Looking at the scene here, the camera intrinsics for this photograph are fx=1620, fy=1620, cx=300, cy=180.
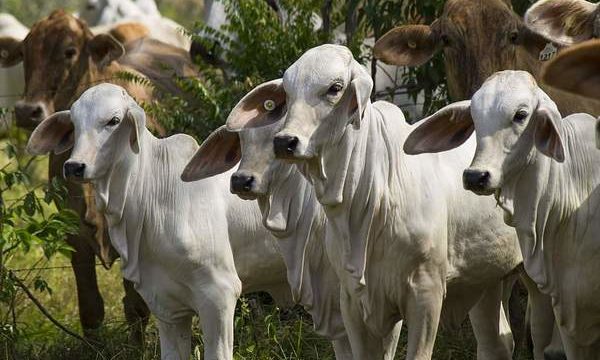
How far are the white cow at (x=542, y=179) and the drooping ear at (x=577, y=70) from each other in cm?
27

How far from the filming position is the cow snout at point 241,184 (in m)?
6.69

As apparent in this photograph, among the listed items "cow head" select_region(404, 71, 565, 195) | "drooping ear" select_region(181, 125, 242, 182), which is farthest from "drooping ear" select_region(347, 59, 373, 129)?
"drooping ear" select_region(181, 125, 242, 182)

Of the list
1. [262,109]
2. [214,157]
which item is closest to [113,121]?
[214,157]

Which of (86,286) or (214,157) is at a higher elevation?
(214,157)

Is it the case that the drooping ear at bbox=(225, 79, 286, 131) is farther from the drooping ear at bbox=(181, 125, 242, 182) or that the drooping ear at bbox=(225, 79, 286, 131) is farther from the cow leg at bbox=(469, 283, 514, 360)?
the cow leg at bbox=(469, 283, 514, 360)

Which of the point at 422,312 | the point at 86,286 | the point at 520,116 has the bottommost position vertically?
the point at 86,286

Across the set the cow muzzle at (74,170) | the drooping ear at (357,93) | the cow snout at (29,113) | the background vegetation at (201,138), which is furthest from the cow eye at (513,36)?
the cow snout at (29,113)

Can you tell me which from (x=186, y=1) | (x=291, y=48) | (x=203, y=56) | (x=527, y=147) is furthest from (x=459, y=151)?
(x=186, y=1)

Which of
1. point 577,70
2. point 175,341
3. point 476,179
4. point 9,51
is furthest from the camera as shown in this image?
point 9,51

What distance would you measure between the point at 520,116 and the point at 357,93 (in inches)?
24.4

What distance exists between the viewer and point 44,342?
900 cm

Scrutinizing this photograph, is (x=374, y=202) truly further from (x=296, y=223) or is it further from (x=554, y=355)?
(x=554, y=355)

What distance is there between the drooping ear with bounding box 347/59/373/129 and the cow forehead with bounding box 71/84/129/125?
130cm

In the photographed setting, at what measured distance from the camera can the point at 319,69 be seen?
20.2 feet
